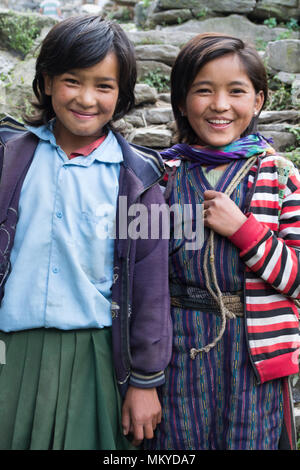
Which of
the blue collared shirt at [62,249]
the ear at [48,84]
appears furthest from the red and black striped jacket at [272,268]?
the ear at [48,84]

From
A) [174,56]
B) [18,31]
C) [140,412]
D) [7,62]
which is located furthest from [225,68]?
[18,31]

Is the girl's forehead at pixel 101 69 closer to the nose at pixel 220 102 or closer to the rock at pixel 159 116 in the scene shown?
the nose at pixel 220 102

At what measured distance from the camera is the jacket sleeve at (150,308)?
54.2 inches

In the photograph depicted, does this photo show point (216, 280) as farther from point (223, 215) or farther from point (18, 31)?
point (18, 31)

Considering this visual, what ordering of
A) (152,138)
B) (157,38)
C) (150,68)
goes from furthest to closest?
(157,38)
(150,68)
(152,138)

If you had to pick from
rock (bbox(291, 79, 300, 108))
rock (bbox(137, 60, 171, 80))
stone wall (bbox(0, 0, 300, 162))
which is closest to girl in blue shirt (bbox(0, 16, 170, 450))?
stone wall (bbox(0, 0, 300, 162))

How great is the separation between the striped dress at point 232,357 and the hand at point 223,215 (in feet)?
0.20

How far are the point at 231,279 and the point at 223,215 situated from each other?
22 centimetres

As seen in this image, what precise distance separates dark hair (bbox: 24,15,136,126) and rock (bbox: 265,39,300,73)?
11.4ft

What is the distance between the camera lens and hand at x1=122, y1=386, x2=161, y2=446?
1.36 meters

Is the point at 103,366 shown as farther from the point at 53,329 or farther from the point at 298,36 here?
the point at 298,36

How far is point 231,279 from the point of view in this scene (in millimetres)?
1429

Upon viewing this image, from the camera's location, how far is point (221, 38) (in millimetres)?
1511
